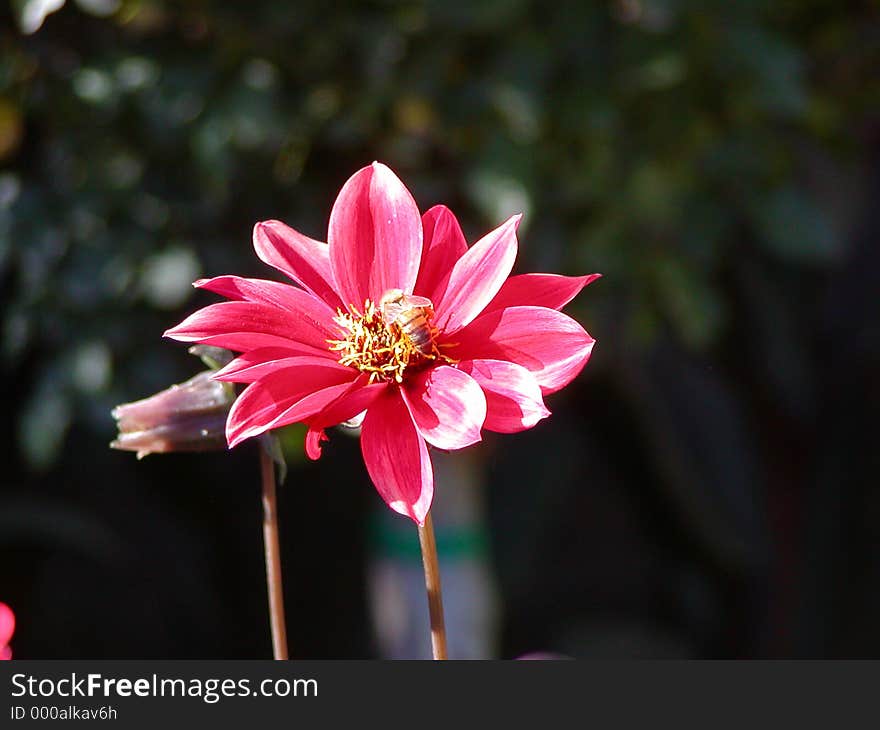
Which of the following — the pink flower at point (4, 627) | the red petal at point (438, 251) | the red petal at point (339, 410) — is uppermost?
the red petal at point (438, 251)

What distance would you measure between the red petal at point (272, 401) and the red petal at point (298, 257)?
4 cm

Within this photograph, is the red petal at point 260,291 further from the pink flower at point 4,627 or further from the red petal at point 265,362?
the pink flower at point 4,627

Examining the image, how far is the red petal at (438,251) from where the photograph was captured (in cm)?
40

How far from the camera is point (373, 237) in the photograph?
41 cm

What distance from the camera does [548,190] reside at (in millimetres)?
1160

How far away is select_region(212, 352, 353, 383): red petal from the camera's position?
0.36 metres

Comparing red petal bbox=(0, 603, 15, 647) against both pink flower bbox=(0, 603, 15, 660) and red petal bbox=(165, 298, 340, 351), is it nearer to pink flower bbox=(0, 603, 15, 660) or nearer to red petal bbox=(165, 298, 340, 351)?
pink flower bbox=(0, 603, 15, 660)

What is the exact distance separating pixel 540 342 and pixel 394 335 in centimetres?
5

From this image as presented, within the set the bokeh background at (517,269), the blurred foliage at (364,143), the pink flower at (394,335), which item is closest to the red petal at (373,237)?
the pink flower at (394,335)

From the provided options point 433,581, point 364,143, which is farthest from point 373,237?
point 364,143

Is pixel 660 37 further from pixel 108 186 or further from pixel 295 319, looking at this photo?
pixel 295 319

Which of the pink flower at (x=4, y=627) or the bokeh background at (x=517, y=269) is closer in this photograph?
the pink flower at (x=4, y=627)

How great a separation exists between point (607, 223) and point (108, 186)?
0.49m

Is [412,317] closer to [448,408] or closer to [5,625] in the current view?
[448,408]
